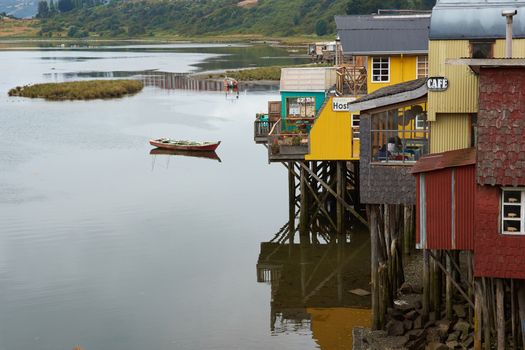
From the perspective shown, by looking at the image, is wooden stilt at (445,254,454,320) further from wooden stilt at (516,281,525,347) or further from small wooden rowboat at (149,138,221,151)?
small wooden rowboat at (149,138,221,151)

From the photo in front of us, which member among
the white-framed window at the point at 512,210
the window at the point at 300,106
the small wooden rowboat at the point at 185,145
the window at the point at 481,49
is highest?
the window at the point at 481,49

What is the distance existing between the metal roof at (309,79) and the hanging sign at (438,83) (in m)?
18.6

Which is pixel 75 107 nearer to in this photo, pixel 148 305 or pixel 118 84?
pixel 118 84

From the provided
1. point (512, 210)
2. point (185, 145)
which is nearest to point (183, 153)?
point (185, 145)

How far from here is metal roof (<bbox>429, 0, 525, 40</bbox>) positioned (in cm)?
2478

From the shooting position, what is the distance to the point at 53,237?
4203 cm

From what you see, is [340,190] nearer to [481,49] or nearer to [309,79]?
[309,79]

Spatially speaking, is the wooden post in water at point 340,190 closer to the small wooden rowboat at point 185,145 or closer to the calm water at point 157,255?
the calm water at point 157,255

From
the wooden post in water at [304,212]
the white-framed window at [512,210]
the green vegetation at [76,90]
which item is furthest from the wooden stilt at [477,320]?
the green vegetation at [76,90]

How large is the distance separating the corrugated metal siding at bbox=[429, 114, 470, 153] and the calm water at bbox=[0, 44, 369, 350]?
6.45m

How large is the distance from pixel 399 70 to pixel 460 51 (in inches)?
528

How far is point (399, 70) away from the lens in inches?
1526

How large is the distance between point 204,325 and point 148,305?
2.99 m

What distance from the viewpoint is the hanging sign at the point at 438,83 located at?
24.6 meters
